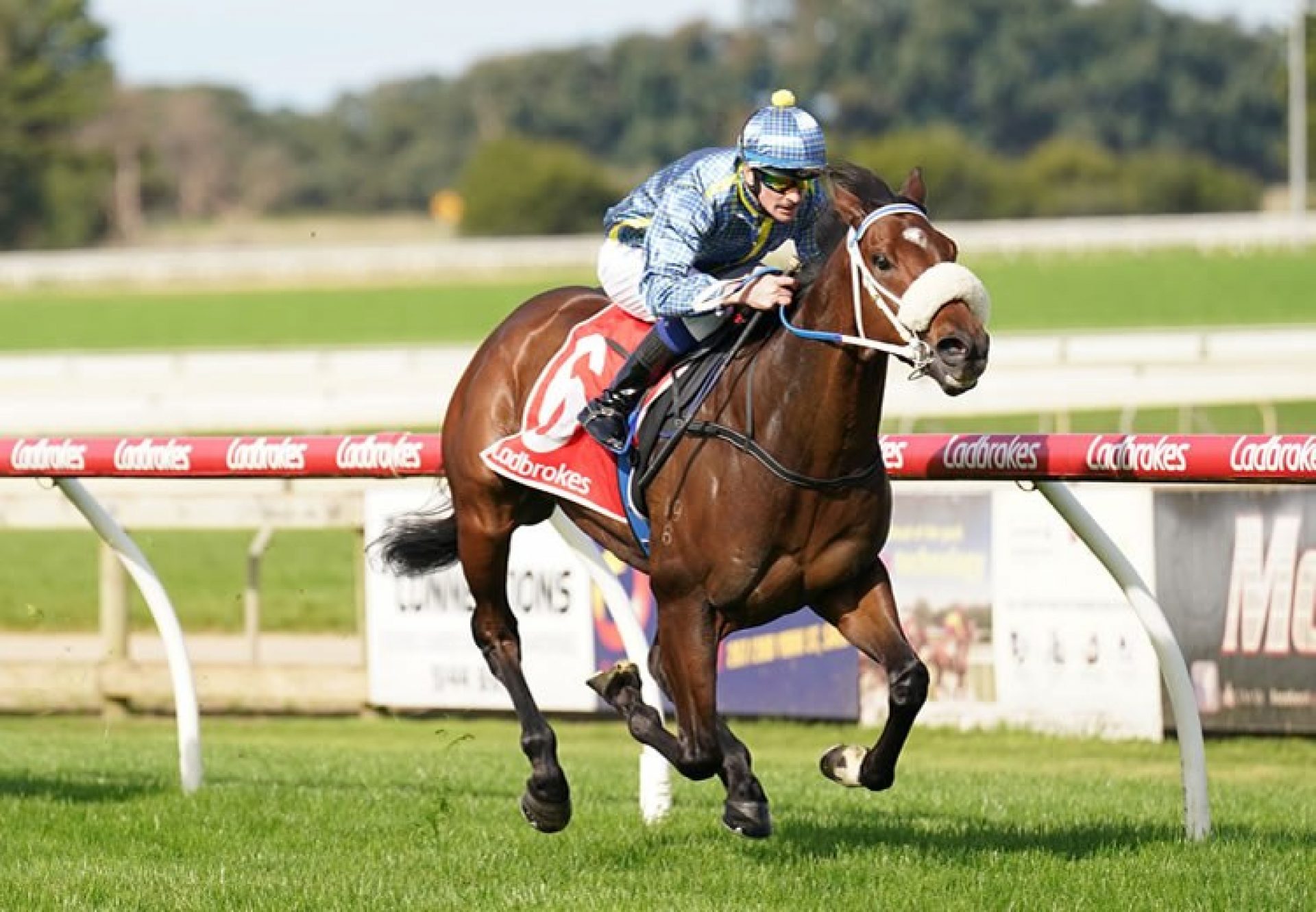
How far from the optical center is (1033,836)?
6180mm

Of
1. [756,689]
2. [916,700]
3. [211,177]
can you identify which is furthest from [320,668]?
[211,177]

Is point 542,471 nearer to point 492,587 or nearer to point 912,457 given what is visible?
point 492,587

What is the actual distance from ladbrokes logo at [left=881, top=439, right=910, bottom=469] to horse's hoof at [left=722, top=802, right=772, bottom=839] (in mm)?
1046

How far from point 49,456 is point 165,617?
0.64 m

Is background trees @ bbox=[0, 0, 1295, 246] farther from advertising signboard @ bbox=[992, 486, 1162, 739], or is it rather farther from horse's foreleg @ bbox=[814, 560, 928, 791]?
horse's foreleg @ bbox=[814, 560, 928, 791]

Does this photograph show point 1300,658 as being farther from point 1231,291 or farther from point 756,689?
point 1231,291

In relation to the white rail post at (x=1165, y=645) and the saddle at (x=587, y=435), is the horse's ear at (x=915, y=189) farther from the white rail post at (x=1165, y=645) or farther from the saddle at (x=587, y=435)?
the white rail post at (x=1165, y=645)

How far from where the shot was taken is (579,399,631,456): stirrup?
5801 mm

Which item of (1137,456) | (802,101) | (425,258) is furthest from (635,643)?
(802,101)

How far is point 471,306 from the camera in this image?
4244 cm

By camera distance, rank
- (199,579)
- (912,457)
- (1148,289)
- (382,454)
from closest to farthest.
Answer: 1. (912,457)
2. (382,454)
3. (199,579)
4. (1148,289)

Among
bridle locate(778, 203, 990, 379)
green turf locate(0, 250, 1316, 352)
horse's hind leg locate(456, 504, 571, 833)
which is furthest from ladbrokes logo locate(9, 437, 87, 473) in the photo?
green turf locate(0, 250, 1316, 352)

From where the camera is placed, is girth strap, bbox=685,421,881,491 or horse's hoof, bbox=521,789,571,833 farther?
horse's hoof, bbox=521,789,571,833

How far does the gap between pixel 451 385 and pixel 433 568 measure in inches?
496
